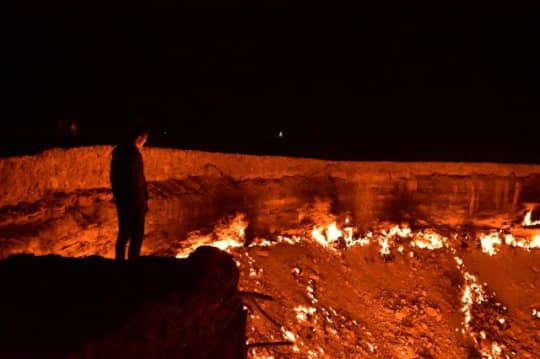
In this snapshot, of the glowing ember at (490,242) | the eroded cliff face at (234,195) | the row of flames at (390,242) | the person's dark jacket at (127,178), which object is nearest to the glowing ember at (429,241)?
the row of flames at (390,242)

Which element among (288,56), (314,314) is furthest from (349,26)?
(314,314)

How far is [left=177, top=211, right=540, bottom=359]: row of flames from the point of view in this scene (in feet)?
21.2

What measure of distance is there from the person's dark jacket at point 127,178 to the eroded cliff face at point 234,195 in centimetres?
149

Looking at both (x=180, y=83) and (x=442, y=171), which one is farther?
(x=180, y=83)

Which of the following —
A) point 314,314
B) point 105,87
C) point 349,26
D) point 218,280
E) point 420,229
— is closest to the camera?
point 218,280

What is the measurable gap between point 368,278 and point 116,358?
5683 millimetres

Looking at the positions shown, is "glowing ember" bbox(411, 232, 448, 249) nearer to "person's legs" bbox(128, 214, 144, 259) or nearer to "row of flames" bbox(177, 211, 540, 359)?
"row of flames" bbox(177, 211, 540, 359)

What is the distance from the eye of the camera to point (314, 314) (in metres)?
6.18

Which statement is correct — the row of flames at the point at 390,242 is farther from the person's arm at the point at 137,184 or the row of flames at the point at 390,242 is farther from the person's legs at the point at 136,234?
the person's arm at the point at 137,184

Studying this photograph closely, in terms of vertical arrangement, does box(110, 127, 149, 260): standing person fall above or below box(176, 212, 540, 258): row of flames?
above

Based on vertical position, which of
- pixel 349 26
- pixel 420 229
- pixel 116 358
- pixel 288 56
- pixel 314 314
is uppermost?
pixel 349 26

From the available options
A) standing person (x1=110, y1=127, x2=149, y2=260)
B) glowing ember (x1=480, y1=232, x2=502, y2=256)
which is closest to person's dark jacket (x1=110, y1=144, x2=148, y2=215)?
standing person (x1=110, y1=127, x2=149, y2=260)

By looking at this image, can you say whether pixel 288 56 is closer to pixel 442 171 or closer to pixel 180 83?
pixel 180 83

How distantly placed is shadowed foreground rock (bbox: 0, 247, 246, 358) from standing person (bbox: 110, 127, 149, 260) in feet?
3.54
